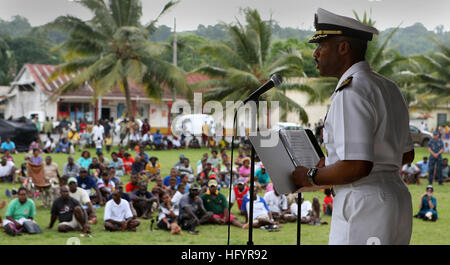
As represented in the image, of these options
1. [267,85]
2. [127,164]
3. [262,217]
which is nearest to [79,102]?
[127,164]

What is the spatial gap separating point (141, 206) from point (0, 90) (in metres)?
26.9

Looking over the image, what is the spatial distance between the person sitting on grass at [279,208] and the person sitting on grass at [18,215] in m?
3.83

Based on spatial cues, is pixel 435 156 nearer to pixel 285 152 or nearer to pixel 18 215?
pixel 18 215

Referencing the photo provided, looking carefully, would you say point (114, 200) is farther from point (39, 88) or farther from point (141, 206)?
point (39, 88)

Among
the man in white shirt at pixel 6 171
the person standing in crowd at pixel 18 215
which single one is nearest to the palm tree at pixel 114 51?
the man in white shirt at pixel 6 171

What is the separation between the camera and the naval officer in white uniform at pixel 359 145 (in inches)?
66.4

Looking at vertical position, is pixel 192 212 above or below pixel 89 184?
below

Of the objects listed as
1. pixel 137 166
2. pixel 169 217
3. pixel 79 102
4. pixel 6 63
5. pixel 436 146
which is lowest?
pixel 169 217

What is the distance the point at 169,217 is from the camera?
871 cm

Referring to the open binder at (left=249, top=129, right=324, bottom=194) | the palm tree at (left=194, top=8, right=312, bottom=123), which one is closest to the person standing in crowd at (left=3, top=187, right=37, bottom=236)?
the open binder at (left=249, top=129, right=324, bottom=194)

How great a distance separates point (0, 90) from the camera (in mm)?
33094

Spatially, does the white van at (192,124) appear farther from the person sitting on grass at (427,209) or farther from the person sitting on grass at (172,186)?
the person sitting on grass at (427,209)

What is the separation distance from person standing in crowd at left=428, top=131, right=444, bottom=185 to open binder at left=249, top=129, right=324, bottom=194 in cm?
1274

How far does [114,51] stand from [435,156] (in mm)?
13925
